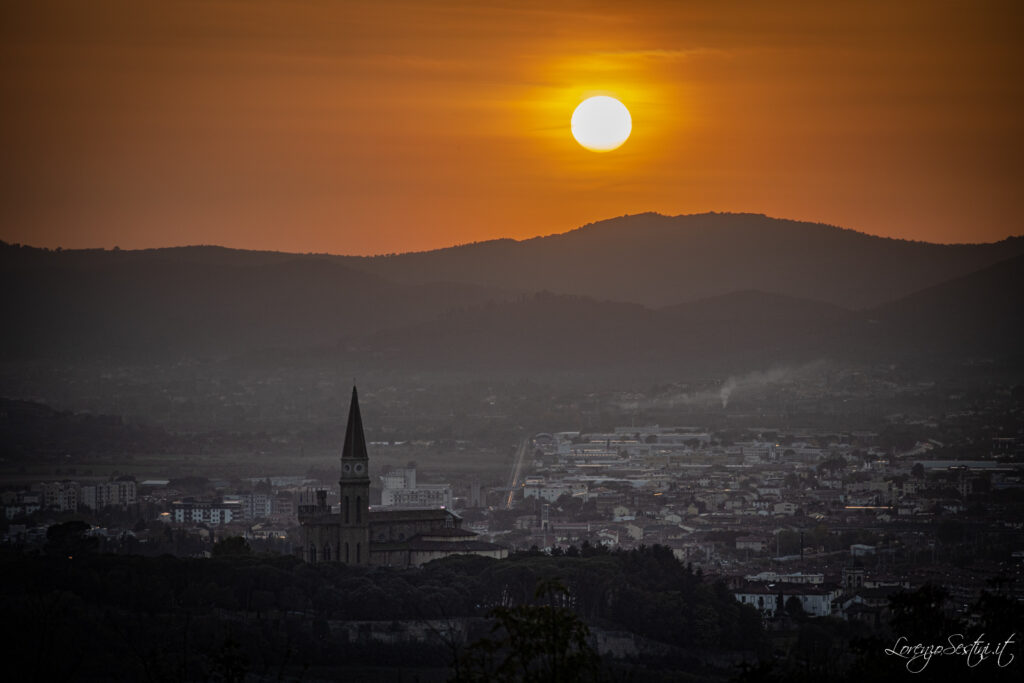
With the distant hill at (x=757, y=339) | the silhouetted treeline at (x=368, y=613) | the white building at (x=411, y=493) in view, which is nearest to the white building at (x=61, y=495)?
the white building at (x=411, y=493)

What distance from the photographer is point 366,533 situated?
62.5 m

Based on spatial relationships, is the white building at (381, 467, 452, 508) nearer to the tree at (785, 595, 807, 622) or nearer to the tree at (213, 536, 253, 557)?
the tree at (213, 536, 253, 557)

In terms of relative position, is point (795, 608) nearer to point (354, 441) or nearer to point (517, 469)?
point (354, 441)

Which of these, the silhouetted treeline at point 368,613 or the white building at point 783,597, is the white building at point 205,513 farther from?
the white building at point 783,597

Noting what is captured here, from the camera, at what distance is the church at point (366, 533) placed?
204ft

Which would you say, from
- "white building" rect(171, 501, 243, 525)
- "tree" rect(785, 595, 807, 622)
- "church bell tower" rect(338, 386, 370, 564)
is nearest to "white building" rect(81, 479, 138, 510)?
"white building" rect(171, 501, 243, 525)

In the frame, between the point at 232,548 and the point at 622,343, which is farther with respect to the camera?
the point at 622,343

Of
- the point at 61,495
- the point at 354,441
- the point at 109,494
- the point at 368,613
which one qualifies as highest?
the point at 109,494

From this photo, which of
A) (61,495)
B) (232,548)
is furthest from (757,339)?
(232,548)

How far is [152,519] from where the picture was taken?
9531cm

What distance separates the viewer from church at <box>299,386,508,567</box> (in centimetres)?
6231

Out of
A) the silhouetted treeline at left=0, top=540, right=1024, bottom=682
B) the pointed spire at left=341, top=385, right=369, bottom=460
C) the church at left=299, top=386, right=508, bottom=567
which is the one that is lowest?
the silhouetted treeline at left=0, top=540, right=1024, bottom=682

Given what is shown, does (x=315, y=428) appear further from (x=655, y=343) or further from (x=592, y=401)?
(x=655, y=343)

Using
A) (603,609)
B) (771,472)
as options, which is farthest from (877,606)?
(771,472)
